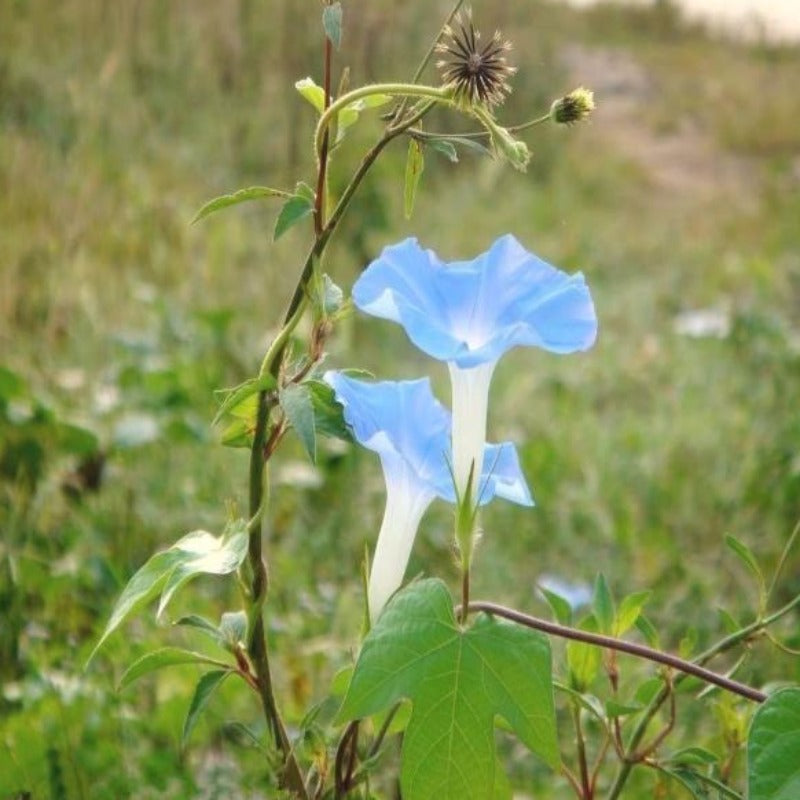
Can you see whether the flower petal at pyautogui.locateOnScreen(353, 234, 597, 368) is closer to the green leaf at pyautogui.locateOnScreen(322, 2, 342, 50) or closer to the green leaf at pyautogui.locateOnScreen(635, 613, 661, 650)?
the green leaf at pyautogui.locateOnScreen(322, 2, 342, 50)

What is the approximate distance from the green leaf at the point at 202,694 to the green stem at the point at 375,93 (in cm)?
37

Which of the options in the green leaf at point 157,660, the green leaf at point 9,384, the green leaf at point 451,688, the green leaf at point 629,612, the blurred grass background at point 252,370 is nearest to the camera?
the green leaf at point 451,688

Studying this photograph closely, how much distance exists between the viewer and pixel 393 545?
906 mm

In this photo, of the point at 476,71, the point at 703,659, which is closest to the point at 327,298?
the point at 476,71

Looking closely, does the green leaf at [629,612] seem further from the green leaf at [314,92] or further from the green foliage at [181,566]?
the green leaf at [314,92]

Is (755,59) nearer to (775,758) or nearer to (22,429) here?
(22,429)

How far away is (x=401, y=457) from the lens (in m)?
0.93

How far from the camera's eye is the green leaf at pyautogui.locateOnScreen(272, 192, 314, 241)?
2.85 feet

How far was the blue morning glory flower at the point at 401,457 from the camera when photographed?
2.96ft

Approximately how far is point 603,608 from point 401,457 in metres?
0.24

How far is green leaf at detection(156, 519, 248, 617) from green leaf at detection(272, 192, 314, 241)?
0.20 m

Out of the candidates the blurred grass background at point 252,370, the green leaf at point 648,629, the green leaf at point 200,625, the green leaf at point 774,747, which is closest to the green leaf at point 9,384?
the blurred grass background at point 252,370

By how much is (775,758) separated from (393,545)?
0.28 meters

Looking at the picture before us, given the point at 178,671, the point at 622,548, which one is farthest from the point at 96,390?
the point at 178,671
